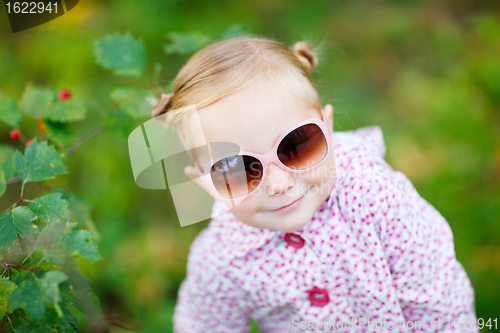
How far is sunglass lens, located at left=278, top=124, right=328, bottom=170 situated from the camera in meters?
0.86

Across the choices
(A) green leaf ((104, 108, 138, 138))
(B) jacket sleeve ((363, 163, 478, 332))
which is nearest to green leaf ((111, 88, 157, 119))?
(A) green leaf ((104, 108, 138, 138))

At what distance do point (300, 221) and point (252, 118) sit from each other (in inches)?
11.2

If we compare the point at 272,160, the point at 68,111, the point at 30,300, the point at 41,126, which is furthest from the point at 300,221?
the point at 41,126

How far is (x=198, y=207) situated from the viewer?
120cm

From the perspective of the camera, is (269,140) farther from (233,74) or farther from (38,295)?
(38,295)

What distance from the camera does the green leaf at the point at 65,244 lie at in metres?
0.76

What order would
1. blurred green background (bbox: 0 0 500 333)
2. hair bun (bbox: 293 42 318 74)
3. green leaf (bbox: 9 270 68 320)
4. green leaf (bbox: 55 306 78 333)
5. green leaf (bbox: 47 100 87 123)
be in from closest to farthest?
1. green leaf (bbox: 9 270 68 320)
2. green leaf (bbox: 55 306 78 333)
3. hair bun (bbox: 293 42 318 74)
4. green leaf (bbox: 47 100 87 123)
5. blurred green background (bbox: 0 0 500 333)

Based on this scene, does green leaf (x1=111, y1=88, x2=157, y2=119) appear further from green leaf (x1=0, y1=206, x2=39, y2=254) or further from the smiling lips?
the smiling lips

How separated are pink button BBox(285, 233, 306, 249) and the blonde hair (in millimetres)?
350

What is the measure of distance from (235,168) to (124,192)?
153 cm

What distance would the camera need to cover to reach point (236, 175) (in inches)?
34.8

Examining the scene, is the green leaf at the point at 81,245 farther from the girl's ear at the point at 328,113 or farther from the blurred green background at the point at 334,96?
the blurred green background at the point at 334,96

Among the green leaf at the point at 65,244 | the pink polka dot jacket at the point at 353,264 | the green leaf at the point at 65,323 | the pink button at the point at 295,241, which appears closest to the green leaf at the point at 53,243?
the green leaf at the point at 65,244

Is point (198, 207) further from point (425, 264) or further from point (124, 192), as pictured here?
point (124, 192)
